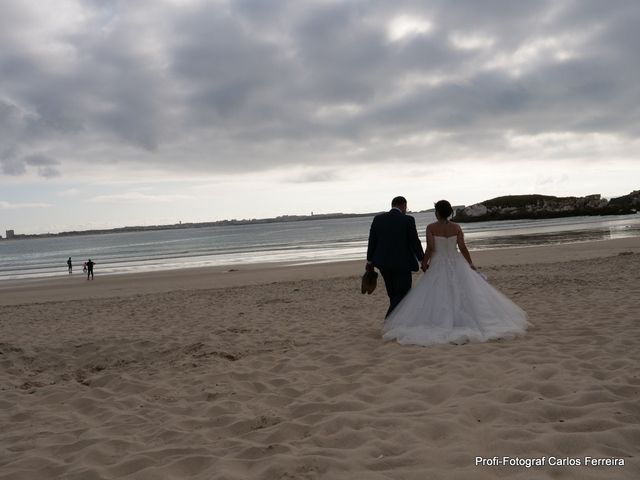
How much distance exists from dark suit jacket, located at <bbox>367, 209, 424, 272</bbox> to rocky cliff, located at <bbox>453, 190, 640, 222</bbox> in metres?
80.6

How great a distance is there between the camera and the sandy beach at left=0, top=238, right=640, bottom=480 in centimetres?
322

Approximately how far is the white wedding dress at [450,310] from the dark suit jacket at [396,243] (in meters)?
0.30

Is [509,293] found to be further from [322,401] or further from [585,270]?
[322,401]

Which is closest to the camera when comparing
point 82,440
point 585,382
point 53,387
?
point 82,440

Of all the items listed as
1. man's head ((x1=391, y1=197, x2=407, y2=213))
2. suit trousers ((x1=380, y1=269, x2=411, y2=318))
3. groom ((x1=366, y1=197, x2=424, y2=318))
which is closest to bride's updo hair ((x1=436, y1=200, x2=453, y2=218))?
groom ((x1=366, y1=197, x2=424, y2=318))

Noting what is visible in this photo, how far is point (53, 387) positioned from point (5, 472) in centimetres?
225

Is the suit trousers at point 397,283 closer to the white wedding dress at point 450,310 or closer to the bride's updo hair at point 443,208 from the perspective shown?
the white wedding dress at point 450,310

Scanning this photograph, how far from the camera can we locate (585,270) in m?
14.1

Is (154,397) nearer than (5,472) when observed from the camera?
No

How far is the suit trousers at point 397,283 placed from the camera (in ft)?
23.6

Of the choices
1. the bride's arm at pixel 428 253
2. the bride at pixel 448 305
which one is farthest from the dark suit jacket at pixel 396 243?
the bride at pixel 448 305

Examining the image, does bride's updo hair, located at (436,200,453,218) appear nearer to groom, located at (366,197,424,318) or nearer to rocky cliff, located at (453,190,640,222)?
groom, located at (366,197,424,318)

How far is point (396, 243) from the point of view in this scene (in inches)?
277

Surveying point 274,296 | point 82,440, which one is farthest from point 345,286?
point 82,440
